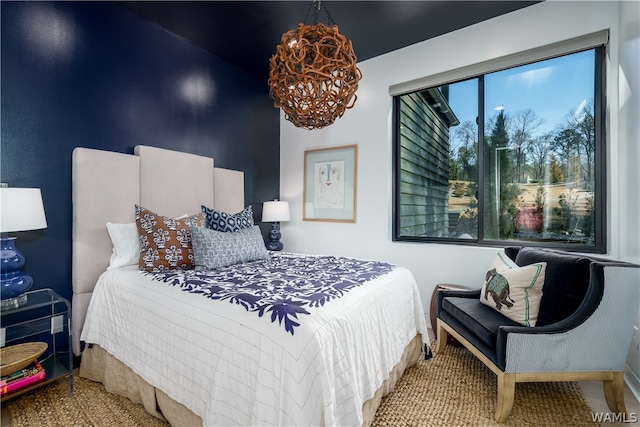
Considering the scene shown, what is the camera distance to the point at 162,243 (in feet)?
7.00

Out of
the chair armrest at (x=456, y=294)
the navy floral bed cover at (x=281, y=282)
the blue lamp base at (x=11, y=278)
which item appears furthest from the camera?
the chair armrest at (x=456, y=294)

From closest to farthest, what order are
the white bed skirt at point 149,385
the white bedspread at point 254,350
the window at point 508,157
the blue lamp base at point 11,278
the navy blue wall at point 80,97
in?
the white bedspread at point 254,350 → the white bed skirt at point 149,385 → the blue lamp base at point 11,278 → the navy blue wall at point 80,97 → the window at point 508,157

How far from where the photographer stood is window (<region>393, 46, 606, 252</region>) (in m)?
2.45

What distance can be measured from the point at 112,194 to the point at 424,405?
2593 mm

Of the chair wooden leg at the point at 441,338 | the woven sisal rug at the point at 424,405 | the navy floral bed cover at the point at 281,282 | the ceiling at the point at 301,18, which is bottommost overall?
the woven sisal rug at the point at 424,405

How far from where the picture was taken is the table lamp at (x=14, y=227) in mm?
1648

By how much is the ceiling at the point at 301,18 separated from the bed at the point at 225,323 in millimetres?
1212

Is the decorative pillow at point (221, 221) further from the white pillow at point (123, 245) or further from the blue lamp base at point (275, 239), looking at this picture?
the blue lamp base at point (275, 239)

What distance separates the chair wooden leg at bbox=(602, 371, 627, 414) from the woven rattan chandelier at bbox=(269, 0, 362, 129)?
86.7 inches

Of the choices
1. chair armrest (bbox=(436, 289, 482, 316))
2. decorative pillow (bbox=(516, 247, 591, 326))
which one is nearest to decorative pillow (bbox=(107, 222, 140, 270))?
chair armrest (bbox=(436, 289, 482, 316))

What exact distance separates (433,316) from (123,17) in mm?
3754

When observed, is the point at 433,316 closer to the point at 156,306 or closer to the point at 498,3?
the point at 156,306

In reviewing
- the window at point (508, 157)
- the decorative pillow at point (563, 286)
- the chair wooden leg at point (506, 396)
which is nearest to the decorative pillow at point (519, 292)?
the decorative pillow at point (563, 286)

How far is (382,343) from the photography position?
5.31ft
